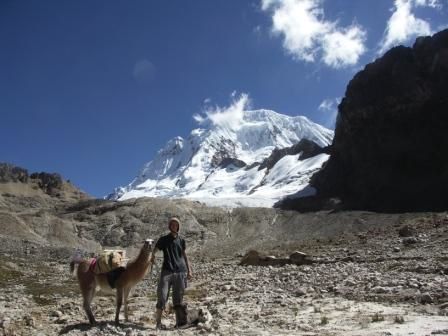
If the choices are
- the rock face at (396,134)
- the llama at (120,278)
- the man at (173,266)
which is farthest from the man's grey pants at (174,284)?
the rock face at (396,134)

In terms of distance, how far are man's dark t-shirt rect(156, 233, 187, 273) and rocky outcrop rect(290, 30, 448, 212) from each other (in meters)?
95.4

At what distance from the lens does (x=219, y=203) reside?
164875 millimetres

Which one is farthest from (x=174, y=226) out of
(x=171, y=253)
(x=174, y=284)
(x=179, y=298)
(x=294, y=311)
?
(x=294, y=311)

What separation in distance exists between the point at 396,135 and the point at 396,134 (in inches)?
9.5

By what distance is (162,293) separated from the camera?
45.4ft

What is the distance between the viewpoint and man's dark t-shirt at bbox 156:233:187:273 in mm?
14195

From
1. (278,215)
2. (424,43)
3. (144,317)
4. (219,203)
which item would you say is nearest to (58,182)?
(219,203)

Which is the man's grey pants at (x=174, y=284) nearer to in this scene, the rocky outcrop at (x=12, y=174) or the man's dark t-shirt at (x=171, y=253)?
the man's dark t-shirt at (x=171, y=253)

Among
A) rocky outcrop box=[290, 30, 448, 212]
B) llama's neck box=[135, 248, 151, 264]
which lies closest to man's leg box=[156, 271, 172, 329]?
llama's neck box=[135, 248, 151, 264]

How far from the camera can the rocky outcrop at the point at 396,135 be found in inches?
4523

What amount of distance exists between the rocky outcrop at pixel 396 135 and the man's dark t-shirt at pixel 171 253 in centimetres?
9542

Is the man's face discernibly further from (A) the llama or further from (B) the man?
(A) the llama

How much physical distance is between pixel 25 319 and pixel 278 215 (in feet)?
357

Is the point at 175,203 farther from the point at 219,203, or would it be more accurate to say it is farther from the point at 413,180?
the point at 413,180
